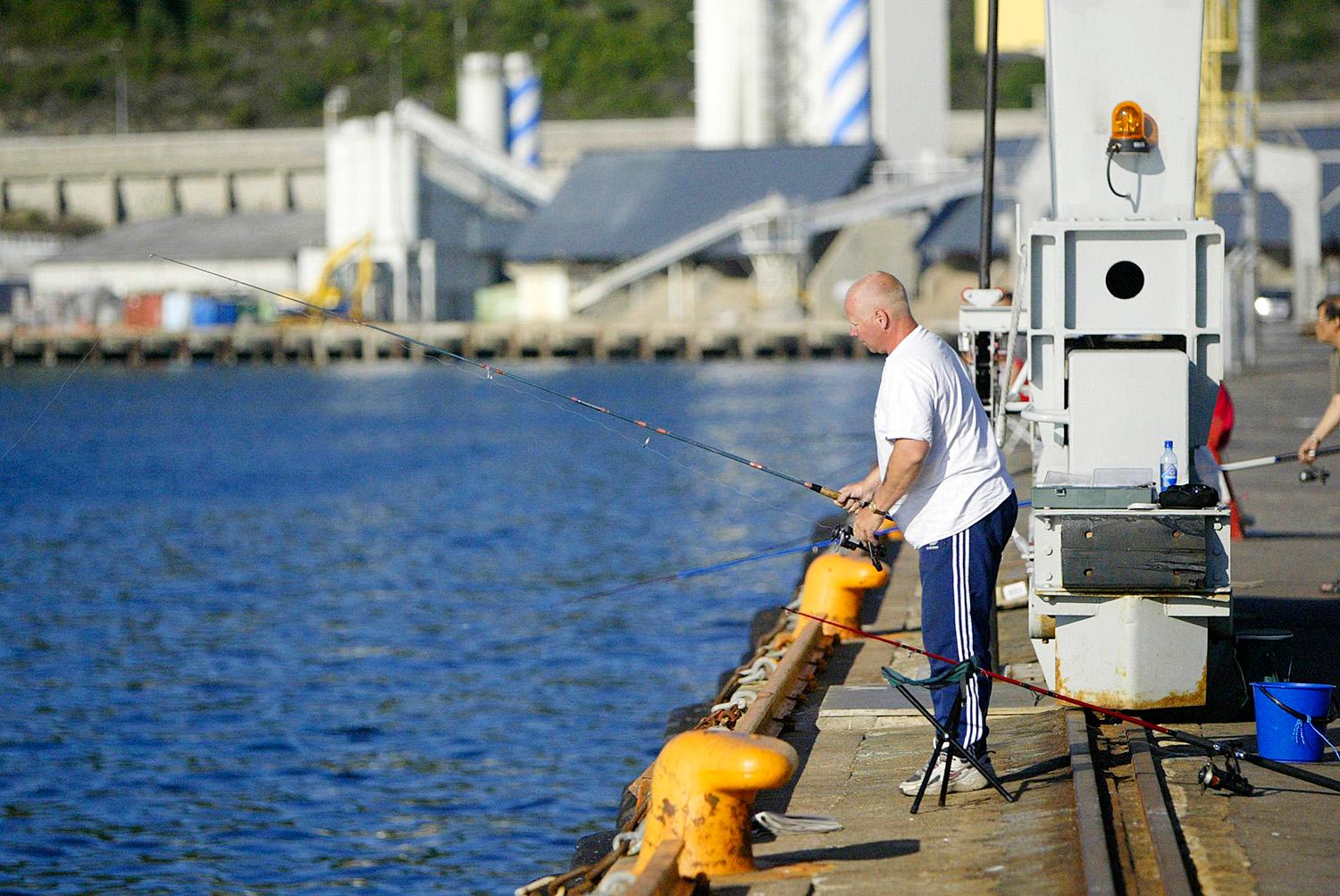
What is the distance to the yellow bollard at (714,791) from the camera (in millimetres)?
6723

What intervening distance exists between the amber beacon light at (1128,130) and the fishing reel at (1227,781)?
316cm

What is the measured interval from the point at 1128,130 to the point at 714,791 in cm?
423

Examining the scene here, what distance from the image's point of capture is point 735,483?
114 feet

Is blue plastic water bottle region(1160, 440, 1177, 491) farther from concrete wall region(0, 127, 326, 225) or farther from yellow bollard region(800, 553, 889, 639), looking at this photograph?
concrete wall region(0, 127, 326, 225)

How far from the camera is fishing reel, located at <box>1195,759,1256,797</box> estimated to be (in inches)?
302

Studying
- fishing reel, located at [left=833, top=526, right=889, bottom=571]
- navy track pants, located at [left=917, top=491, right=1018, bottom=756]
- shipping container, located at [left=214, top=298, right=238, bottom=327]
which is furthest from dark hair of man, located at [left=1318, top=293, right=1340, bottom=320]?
shipping container, located at [left=214, top=298, right=238, bottom=327]

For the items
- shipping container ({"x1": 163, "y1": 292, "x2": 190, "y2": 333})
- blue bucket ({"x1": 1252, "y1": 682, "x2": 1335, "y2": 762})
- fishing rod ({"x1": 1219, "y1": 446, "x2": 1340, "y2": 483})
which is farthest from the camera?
shipping container ({"x1": 163, "y1": 292, "x2": 190, "y2": 333})

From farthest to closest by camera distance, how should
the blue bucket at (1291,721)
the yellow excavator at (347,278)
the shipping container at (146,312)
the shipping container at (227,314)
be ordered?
the shipping container at (227,314), the shipping container at (146,312), the yellow excavator at (347,278), the blue bucket at (1291,721)

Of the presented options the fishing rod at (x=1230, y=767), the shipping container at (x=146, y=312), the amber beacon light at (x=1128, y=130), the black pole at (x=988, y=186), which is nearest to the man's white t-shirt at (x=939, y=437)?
the fishing rod at (x=1230, y=767)

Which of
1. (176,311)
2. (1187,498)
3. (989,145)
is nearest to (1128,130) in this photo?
(989,145)

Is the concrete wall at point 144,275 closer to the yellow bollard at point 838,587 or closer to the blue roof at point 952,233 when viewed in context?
the blue roof at point 952,233

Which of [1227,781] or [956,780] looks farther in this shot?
[956,780]

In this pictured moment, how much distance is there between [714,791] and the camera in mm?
6781

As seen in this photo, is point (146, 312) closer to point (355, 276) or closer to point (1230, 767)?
point (355, 276)
